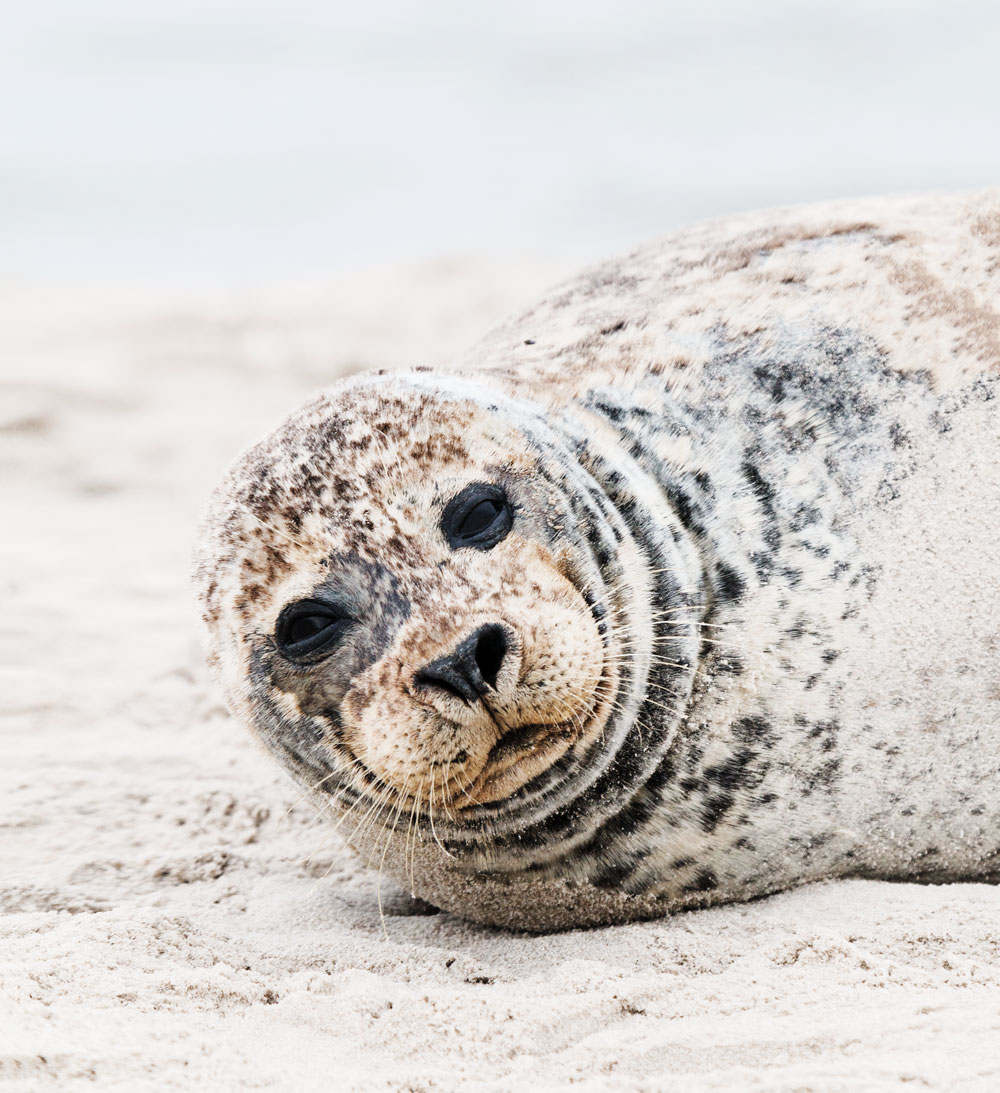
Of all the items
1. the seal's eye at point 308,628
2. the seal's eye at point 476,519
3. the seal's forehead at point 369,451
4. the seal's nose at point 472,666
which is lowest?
the seal's nose at point 472,666

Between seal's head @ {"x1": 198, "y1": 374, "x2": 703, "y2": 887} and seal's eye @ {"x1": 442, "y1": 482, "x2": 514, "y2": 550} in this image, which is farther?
seal's eye @ {"x1": 442, "y1": 482, "x2": 514, "y2": 550}

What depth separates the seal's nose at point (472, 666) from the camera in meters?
2.01

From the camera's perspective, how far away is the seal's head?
2.08 m

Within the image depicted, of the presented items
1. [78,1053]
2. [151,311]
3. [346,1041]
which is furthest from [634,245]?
[151,311]

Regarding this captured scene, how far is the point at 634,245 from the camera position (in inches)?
144

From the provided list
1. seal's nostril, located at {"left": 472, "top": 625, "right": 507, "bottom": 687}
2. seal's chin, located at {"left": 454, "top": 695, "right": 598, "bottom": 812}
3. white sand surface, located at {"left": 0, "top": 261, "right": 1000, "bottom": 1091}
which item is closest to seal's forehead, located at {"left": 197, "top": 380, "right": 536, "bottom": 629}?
seal's nostril, located at {"left": 472, "top": 625, "right": 507, "bottom": 687}

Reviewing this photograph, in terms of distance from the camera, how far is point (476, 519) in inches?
90.6

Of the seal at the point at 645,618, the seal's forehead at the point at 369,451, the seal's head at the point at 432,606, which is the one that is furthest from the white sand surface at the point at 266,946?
the seal's forehead at the point at 369,451

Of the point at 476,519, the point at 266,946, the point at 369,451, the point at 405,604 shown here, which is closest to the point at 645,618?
the point at 476,519

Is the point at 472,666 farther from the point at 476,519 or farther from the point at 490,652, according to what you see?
the point at 476,519

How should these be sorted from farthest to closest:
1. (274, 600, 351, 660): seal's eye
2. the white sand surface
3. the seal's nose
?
(274, 600, 351, 660): seal's eye < the seal's nose < the white sand surface

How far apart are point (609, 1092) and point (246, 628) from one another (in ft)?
4.01

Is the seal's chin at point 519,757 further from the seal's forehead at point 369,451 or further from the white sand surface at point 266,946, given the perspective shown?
the seal's forehead at point 369,451

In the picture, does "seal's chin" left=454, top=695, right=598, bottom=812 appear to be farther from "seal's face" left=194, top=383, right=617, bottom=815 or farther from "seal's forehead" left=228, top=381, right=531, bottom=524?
"seal's forehead" left=228, top=381, right=531, bottom=524
